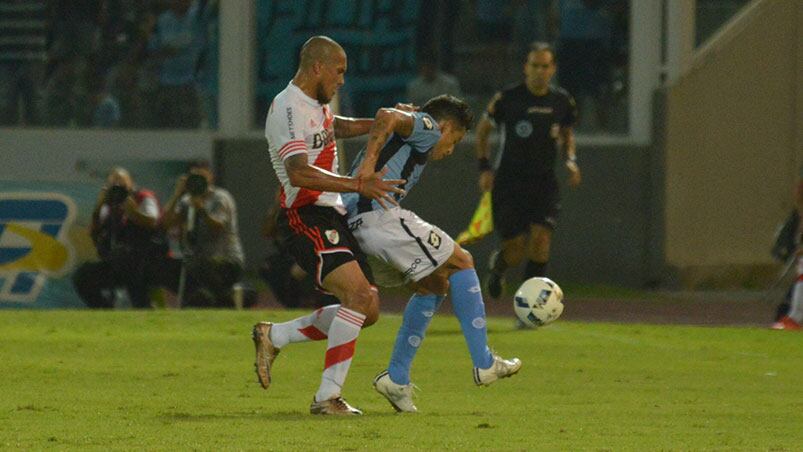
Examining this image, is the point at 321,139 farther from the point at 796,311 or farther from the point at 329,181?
the point at 796,311

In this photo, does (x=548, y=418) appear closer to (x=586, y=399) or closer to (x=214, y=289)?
(x=586, y=399)

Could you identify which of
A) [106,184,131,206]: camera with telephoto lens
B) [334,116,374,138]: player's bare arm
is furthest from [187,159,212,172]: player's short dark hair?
[334,116,374,138]: player's bare arm

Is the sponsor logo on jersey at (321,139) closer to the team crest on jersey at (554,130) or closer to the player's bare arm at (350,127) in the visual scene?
the player's bare arm at (350,127)

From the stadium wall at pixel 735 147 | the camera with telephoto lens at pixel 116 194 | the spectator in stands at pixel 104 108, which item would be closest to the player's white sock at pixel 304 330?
the camera with telephoto lens at pixel 116 194

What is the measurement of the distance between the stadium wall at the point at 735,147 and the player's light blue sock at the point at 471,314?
12.4m

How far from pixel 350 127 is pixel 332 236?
0.74 m

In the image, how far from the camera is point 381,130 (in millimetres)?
8781

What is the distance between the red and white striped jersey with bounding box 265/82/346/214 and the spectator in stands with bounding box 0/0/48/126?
46.7 feet

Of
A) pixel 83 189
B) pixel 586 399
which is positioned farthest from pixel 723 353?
pixel 83 189

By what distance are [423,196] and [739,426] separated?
43.1ft

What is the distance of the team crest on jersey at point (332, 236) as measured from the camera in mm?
8930

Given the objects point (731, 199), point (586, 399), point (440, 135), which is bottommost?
point (731, 199)

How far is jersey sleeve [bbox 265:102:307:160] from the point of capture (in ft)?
28.8

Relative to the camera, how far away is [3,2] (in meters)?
22.7
